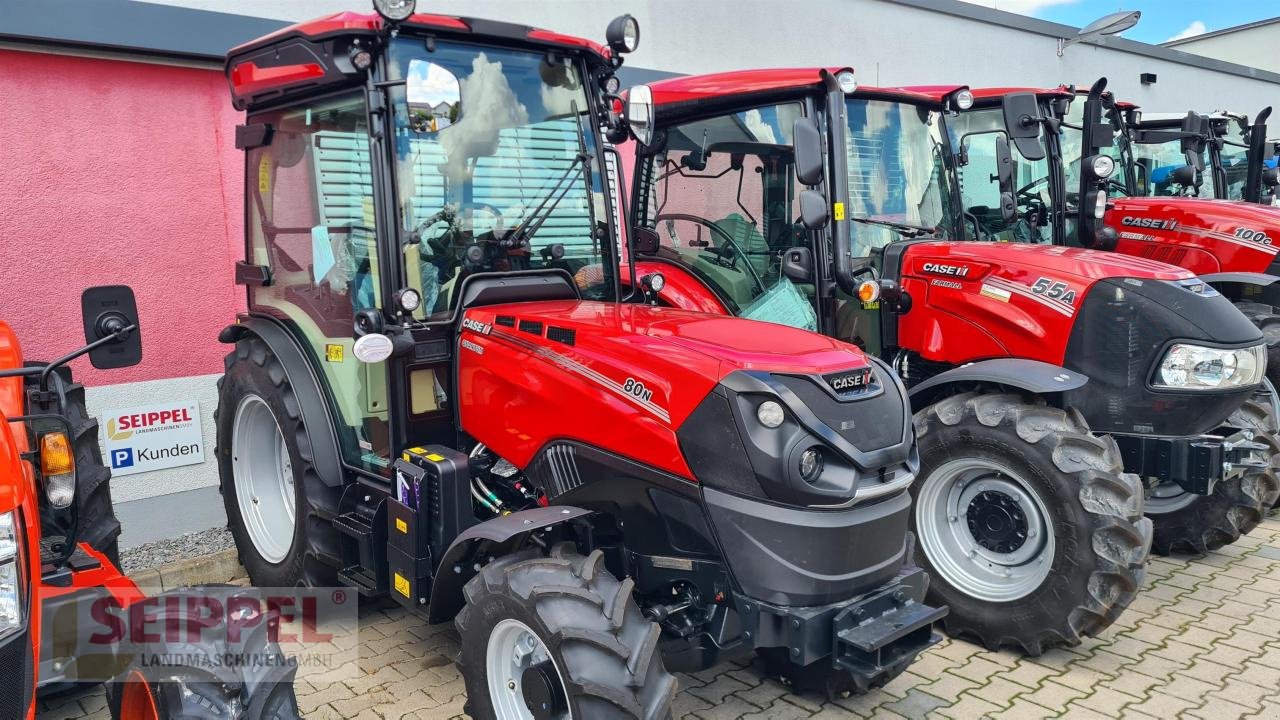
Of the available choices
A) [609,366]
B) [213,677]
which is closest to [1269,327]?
[609,366]

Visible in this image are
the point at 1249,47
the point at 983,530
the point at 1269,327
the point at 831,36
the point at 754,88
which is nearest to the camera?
the point at 983,530

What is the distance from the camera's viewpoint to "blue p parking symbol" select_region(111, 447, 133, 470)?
527 centimetres

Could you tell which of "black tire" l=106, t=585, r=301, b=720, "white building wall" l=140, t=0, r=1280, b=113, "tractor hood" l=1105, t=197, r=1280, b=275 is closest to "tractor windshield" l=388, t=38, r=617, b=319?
"black tire" l=106, t=585, r=301, b=720

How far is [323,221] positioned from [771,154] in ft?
7.32

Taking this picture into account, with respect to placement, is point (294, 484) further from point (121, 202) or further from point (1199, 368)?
point (1199, 368)

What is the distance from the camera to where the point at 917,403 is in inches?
177

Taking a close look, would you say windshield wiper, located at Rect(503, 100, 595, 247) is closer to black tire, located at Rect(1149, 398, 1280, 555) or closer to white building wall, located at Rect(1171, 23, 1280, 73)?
black tire, located at Rect(1149, 398, 1280, 555)

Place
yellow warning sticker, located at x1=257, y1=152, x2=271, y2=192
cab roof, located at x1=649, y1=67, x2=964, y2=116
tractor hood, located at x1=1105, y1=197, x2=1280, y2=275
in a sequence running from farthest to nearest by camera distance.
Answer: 1. tractor hood, located at x1=1105, y1=197, x2=1280, y2=275
2. cab roof, located at x1=649, y1=67, x2=964, y2=116
3. yellow warning sticker, located at x1=257, y1=152, x2=271, y2=192

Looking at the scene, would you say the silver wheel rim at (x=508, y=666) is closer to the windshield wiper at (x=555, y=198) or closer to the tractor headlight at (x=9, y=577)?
the tractor headlight at (x=9, y=577)

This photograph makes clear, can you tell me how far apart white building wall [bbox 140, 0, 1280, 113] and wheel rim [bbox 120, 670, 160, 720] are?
4349mm

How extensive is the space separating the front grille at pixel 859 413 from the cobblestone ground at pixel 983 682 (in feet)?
3.95

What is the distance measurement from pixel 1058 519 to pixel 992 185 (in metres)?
2.55

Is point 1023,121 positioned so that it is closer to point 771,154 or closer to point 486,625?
point 771,154

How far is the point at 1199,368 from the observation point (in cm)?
422
